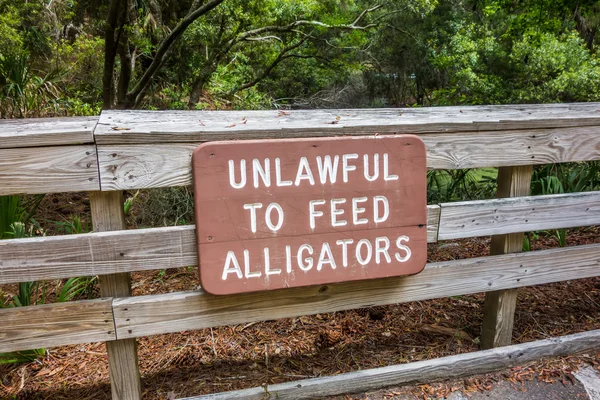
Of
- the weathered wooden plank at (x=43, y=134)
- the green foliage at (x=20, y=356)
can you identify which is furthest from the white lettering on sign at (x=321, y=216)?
the green foliage at (x=20, y=356)

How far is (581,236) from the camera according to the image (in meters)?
3.62

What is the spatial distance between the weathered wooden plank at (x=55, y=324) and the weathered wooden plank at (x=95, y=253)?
0.46ft

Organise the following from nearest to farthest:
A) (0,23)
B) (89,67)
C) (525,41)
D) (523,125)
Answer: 1. (523,125)
2. (0,23)
3. (89,67)
4. (525,41)

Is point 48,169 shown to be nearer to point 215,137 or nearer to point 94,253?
point 94,253

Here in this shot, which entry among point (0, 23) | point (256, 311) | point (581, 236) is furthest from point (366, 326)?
point (0, 23)

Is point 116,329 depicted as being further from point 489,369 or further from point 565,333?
point 565,333

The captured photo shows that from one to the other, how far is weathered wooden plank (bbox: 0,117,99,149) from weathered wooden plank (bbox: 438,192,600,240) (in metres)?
1.43

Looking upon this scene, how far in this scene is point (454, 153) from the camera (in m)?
1.85

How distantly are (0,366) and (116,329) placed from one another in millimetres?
1033

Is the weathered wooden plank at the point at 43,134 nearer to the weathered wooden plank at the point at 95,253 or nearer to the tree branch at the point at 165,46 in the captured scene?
the weathered wooden plank at the point at 95,253

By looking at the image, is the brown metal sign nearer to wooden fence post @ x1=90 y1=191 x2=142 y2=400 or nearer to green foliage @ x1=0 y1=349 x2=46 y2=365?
wooden fence post @ x1=90 y1=191 x2=142 y2=400

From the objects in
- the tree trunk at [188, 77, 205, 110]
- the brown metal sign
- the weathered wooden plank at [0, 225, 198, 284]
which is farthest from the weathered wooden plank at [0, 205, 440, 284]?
the tree trunk at [188, 77, 205, 110]

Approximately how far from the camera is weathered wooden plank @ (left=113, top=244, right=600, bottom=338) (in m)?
1.67

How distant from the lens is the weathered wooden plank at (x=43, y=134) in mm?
1417
